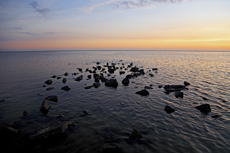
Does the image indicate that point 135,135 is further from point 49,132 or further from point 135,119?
point 49,132

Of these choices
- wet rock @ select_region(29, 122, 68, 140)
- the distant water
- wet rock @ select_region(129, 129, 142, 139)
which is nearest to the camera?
the distant water

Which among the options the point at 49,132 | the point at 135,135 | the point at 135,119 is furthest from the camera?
the point at 135,119

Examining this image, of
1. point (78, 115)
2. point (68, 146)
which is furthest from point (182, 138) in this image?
point (78, 115)

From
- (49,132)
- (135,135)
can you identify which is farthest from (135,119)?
(49,132)

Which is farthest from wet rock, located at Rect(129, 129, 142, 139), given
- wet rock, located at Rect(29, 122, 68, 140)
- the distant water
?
wet rock, located at Rect(29, 122, 68, 140)

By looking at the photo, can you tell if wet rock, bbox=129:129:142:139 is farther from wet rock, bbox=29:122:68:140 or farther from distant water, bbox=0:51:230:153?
wet rock, bbox=29:122:68:140

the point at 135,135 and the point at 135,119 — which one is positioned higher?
the point at 135,135

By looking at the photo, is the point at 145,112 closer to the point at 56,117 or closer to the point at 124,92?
the point at 124,92

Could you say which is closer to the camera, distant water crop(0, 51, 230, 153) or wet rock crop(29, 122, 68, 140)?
distant water crop(0, 51, 230, 153)

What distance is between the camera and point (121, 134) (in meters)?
10.3

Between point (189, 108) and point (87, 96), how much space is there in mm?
13771

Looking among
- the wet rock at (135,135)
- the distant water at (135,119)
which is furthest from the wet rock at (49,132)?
the wet rock at (135,135)

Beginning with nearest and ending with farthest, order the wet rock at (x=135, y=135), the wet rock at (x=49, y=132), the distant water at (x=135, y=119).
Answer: the distant water at (x=135, y=119) < the wet rock at (x=49, y=132) < the wet rock at (x=135, y=135)

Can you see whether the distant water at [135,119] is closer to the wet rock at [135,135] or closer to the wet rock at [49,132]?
the wet rock at [135,135]
